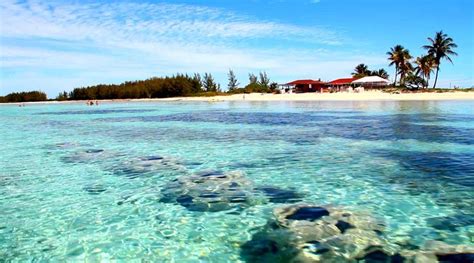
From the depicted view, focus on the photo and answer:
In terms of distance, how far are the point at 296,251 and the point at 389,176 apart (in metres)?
4.36

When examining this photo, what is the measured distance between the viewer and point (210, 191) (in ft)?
23.0

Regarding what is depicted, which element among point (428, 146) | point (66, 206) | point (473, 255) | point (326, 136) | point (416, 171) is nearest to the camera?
point (473, 255)

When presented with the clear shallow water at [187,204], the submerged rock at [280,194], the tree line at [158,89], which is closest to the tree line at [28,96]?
the tree line at [158,89]

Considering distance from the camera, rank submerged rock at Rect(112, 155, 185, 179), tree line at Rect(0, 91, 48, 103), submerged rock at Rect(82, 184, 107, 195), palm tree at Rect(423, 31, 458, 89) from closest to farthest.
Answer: submerged rock at Rect(82, 184, 107, 195) → submerged rock at Rect(112, 155, 185, 179) → palm tree at Rect(423, 31, 458, 89) → tree line at Rect(0, 91, 48, 103)

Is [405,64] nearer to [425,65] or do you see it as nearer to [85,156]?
[425,65]

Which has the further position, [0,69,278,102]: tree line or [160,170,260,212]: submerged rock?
[0,69,278,102]: tree line

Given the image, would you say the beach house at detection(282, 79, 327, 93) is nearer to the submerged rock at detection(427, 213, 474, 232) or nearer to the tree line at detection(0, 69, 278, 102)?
the tree line at detection(0, 69, 278, 102)

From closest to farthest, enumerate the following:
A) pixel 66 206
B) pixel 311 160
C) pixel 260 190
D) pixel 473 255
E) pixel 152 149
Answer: pixel 473 255, pixel 66 206, pixel 260 190, pixel 311 160, pixel 152 149

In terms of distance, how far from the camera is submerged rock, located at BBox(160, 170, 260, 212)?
245 inches

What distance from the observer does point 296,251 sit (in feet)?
14.4

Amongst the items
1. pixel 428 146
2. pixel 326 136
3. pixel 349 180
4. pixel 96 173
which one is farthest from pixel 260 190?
pixel 326 136

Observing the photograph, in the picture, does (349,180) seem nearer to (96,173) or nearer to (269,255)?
(269,255)

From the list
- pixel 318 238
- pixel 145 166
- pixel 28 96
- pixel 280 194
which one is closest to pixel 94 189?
pixel 145 166

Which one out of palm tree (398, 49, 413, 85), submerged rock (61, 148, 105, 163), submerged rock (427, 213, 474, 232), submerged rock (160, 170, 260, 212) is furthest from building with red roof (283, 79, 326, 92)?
submerged rock (427, 213, 474, 232)
